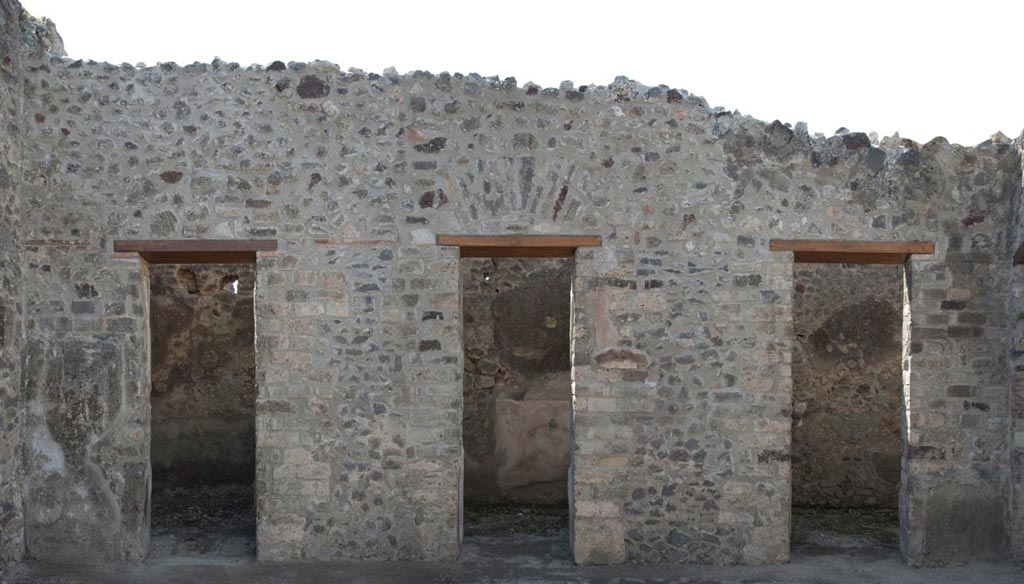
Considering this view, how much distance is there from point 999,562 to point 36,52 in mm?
7360

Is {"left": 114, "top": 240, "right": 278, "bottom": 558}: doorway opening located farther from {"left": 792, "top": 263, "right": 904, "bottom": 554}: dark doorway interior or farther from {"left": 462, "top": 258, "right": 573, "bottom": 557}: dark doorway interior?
{"left": 792, "top": 263, "right": 904, "bottom": 554}: dark doorway interior

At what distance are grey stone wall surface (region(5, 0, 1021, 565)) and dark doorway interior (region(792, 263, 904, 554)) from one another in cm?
254

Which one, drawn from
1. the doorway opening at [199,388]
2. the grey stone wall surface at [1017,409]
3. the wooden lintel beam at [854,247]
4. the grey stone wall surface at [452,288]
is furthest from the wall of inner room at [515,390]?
the grey stone wall surface at [1017,409]

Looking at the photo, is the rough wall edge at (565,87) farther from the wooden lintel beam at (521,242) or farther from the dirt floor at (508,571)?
the dirt floor at (508,571)

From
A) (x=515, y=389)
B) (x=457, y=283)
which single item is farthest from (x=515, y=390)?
(x=457, y=283)

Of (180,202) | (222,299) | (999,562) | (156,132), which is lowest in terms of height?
(999,562)

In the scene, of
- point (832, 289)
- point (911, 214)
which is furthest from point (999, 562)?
point (832, 289)

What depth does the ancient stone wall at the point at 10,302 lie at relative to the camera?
6.14m

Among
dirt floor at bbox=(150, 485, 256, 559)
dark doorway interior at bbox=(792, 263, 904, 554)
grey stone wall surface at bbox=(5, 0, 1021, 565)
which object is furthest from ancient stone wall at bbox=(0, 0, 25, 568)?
dark doorway interior at bbox=(792, 263, 904, 554)

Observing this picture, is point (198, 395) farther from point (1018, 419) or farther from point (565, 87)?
point (1018, 419)

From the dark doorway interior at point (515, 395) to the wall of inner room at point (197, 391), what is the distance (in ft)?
7.03

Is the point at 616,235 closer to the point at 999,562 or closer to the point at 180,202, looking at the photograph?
the point at 180,202

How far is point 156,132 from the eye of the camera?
6.50 metres

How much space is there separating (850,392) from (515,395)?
318 cm
